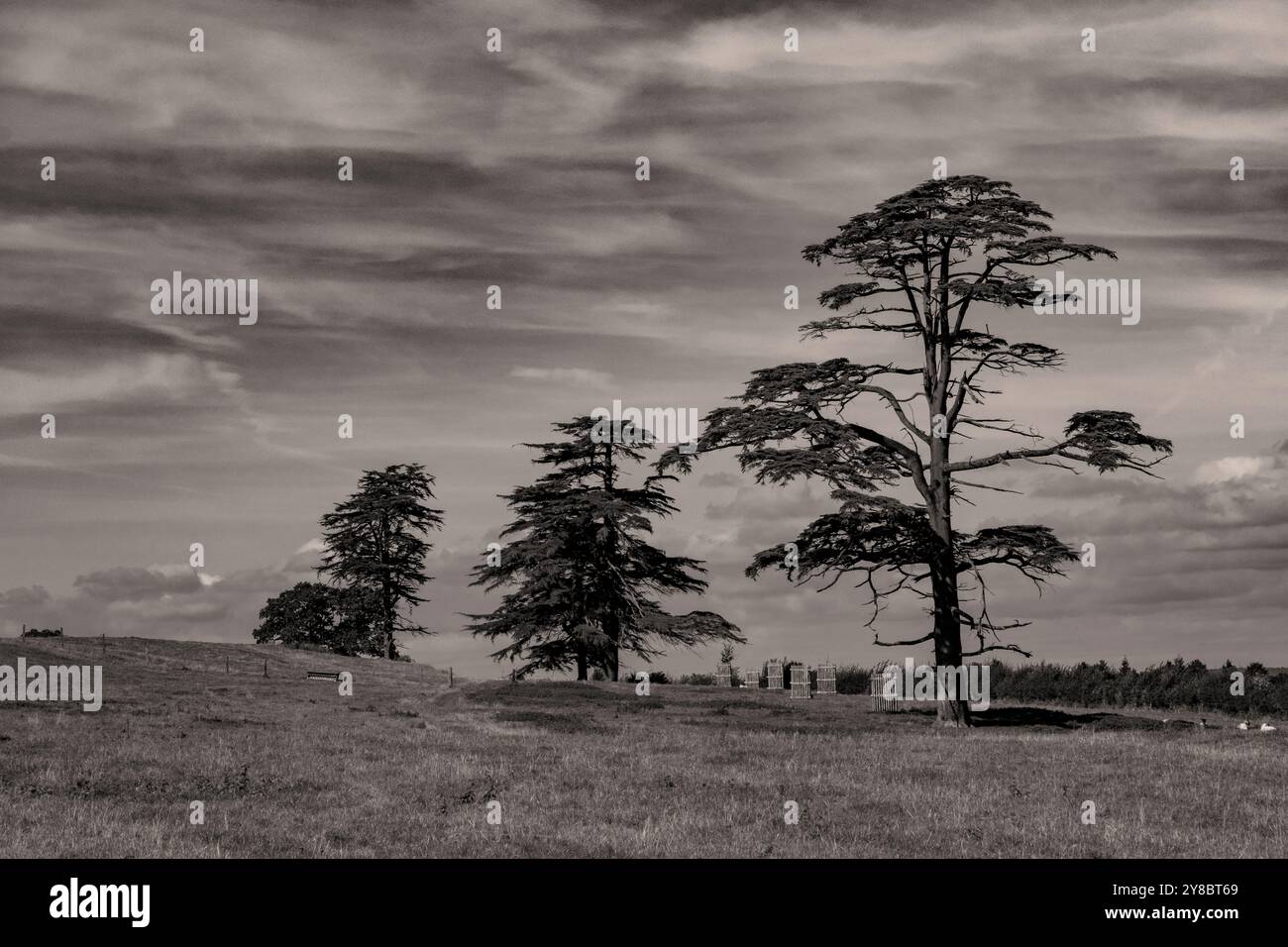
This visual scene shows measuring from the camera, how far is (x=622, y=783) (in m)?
22.9

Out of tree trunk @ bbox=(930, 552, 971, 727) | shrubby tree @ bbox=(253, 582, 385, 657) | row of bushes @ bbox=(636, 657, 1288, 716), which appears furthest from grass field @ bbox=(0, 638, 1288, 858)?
shrubby tree @ bbox=(253, 582, 385, 657)

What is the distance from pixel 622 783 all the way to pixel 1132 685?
134 ft

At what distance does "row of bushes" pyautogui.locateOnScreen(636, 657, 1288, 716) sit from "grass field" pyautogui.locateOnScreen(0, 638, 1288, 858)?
15.5 m

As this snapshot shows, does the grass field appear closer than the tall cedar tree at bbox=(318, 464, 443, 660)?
Yes

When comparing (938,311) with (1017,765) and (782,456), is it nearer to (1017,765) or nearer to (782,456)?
(782,456)

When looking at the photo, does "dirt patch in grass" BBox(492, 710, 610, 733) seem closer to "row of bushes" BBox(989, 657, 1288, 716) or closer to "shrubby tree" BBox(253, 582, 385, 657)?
"row of bushes" BBox(989, 657, 1288, 716)

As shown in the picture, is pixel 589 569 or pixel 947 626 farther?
pixel 589 569

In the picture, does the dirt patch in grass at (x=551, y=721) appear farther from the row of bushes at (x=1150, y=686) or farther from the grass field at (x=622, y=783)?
the row of bushes at (x=1150, y=686)

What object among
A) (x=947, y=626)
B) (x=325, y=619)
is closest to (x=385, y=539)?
(x=325, y=619)

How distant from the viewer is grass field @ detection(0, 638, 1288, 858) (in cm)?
1759

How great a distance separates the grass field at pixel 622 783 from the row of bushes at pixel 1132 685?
15.5m

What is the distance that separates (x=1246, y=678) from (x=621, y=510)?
28.4m

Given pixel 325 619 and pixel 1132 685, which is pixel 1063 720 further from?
pixel 325 619
